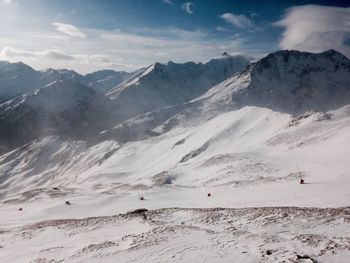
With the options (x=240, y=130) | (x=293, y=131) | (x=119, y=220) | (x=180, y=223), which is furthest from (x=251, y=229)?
(x=240, y=130)

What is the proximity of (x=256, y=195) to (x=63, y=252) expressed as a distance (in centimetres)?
2265

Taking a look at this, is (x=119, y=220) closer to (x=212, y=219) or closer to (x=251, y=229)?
(x=212, y=219)

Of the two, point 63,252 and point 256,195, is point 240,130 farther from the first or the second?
point 63,252

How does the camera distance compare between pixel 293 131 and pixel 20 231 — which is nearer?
pixel 20 231

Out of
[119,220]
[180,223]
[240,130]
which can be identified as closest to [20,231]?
[119,220]

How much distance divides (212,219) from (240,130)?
443 feet

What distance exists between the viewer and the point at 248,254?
20844mm

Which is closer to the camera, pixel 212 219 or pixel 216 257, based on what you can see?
pixel 216 257

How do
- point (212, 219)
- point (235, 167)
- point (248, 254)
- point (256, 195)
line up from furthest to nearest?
point (235, 167), point (256, 195), point (212, 219), point (248, 254)

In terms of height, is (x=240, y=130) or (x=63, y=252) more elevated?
(x=240, y=130)

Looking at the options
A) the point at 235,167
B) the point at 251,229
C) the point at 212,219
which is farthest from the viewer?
the point at 235,167

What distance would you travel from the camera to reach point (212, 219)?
29141 millimetres

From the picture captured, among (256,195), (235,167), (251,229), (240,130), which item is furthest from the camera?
(240,130)

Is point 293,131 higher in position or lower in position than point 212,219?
higher
